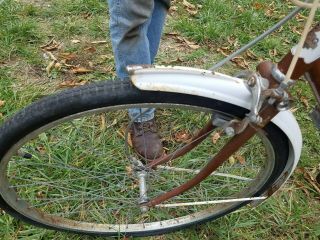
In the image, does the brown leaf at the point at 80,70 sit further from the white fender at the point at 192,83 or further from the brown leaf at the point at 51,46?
the white fender at the point at 192,83

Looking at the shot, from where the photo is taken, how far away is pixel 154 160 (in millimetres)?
1361

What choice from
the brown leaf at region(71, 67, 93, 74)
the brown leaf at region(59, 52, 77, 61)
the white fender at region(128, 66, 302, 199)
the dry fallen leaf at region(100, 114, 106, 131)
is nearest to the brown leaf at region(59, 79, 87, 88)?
the brown leaf at region(71, 67, 93, 74)

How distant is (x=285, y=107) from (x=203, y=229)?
0.79 m

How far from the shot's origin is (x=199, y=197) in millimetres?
1637

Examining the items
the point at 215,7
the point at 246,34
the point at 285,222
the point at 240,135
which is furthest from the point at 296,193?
the point at 215,7

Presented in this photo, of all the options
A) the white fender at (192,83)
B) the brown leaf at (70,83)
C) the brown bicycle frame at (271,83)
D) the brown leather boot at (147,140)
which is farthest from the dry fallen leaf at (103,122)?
the white fender at (192,83)

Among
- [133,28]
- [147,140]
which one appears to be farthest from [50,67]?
[133,28]

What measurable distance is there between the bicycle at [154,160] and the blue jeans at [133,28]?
0.72ft

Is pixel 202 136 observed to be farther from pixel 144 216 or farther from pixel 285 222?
pixel 285 222

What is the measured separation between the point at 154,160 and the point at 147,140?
0.38m

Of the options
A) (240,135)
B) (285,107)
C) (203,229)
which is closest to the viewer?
(285,107)

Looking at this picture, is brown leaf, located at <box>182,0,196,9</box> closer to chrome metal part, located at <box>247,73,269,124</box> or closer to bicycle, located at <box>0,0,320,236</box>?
bicycle, located at <box>0,0,320,236</box>

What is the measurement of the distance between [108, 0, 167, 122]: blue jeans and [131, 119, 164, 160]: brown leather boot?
61 mm

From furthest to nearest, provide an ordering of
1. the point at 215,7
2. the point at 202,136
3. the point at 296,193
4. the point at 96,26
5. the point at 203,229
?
the point at 215,7 → the point at 96,26 → the point at 296,193 → the point at 203,229 → the point at 202,136
